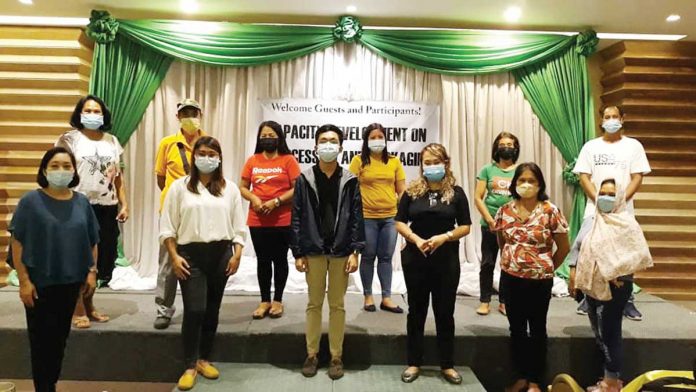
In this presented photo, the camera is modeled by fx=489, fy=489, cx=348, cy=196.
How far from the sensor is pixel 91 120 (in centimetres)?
299

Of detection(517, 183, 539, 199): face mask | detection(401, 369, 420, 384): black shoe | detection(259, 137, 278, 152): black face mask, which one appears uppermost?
detection(259, 137, 278, 152): black face mask

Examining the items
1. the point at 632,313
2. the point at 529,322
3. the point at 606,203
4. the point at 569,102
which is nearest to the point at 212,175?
the point at 529,322

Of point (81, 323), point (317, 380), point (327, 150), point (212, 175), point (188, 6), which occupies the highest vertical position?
point (188, 6)

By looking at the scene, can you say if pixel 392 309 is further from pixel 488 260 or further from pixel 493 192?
pixel 493 192

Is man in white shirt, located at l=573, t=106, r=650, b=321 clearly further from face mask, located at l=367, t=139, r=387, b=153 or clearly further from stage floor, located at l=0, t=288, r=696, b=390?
face mask, located at l=367, t=139, r=387, b=153

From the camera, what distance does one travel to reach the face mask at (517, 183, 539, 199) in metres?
2.63

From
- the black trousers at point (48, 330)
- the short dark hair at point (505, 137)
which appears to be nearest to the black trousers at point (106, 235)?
the black trousers at point (48, 330)

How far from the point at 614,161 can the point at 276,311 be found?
2542 millimetres

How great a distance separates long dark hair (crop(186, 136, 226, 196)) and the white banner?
1.92 meters

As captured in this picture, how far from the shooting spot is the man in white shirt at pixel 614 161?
3371 mm

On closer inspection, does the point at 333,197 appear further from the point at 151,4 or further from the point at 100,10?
the point at 100,10

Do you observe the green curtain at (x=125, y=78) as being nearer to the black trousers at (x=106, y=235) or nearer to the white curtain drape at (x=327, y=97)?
the white curtain drape at (x=327, y=97)

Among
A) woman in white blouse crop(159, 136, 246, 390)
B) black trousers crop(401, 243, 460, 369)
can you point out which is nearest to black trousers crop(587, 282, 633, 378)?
black trousers crop(401, 243, 460, 369)

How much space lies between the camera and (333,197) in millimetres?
2668
